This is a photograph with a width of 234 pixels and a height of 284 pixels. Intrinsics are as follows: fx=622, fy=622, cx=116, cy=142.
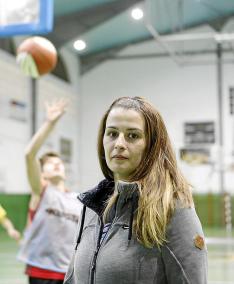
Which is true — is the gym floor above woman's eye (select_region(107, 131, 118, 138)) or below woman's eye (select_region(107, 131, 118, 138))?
below

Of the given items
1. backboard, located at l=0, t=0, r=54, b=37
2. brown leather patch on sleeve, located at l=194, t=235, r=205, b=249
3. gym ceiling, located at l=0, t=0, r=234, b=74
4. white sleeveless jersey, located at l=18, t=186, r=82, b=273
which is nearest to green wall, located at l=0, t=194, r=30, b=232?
gym ceiling, located at l=0, t=0, r=234, b=74

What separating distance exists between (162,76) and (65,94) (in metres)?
3.80

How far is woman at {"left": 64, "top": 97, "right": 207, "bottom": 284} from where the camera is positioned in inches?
77.5

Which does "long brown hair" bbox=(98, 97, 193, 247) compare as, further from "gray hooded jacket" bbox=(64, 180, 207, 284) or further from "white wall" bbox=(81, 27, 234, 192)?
"white wall" bbox=(81, 27, 234, 192)

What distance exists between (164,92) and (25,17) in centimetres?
1715

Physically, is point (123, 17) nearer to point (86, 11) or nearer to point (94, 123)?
point (86, 11)

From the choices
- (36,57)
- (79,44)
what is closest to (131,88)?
(79,44)

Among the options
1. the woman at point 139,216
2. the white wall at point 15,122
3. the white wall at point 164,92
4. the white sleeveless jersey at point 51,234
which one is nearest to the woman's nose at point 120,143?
the woman at point 139,216

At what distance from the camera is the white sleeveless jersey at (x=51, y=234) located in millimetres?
4680

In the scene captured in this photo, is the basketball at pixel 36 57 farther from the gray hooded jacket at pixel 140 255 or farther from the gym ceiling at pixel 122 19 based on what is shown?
the gym ceiling at pixel 122 19

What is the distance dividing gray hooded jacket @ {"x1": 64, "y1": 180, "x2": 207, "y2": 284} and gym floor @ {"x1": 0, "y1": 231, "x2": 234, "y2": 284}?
22.1 feet

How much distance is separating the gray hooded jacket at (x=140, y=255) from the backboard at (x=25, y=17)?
4966 mm

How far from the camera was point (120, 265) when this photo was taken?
6.59 feet

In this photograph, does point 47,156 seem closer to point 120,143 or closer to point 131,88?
point 120,143
